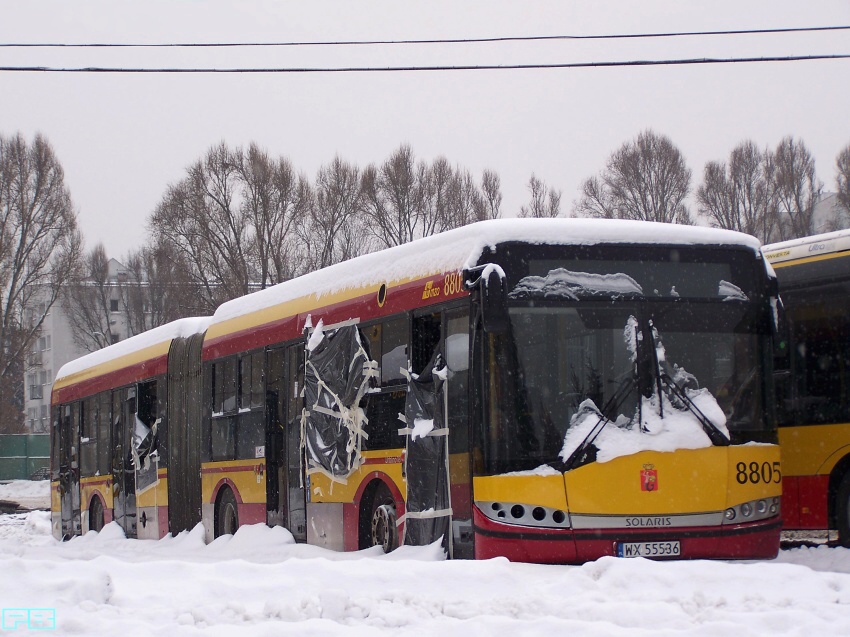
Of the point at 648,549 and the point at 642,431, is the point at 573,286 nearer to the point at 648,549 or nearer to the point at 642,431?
the point at 642,431

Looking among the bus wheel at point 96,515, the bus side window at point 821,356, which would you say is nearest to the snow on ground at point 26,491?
the bus wheel at point 96,515

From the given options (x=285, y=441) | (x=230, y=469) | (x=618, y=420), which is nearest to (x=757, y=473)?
(x=618, y=420)

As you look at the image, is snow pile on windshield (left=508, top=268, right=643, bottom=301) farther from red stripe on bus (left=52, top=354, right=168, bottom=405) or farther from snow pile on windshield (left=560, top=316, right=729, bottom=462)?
red stripe on bus (left=52, top=354, right=168, bottom=405)

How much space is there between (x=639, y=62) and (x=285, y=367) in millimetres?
6237

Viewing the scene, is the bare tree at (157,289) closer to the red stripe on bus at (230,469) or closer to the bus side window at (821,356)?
the red stripe on bus at (230,469)

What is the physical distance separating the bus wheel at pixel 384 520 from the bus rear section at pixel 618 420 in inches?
75.8

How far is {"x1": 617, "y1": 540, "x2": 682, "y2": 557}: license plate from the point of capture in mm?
9742

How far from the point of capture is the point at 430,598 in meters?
7.34

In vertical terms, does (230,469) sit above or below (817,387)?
below

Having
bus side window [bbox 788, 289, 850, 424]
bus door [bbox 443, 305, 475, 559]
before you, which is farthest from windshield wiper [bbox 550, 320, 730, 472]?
bus side window [bbox 788, 289, 850, 424]

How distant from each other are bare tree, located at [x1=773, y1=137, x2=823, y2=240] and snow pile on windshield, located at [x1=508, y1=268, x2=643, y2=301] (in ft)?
167

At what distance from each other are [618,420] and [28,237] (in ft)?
179

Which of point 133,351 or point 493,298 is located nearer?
point 493,298

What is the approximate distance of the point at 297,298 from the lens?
14.5 m
